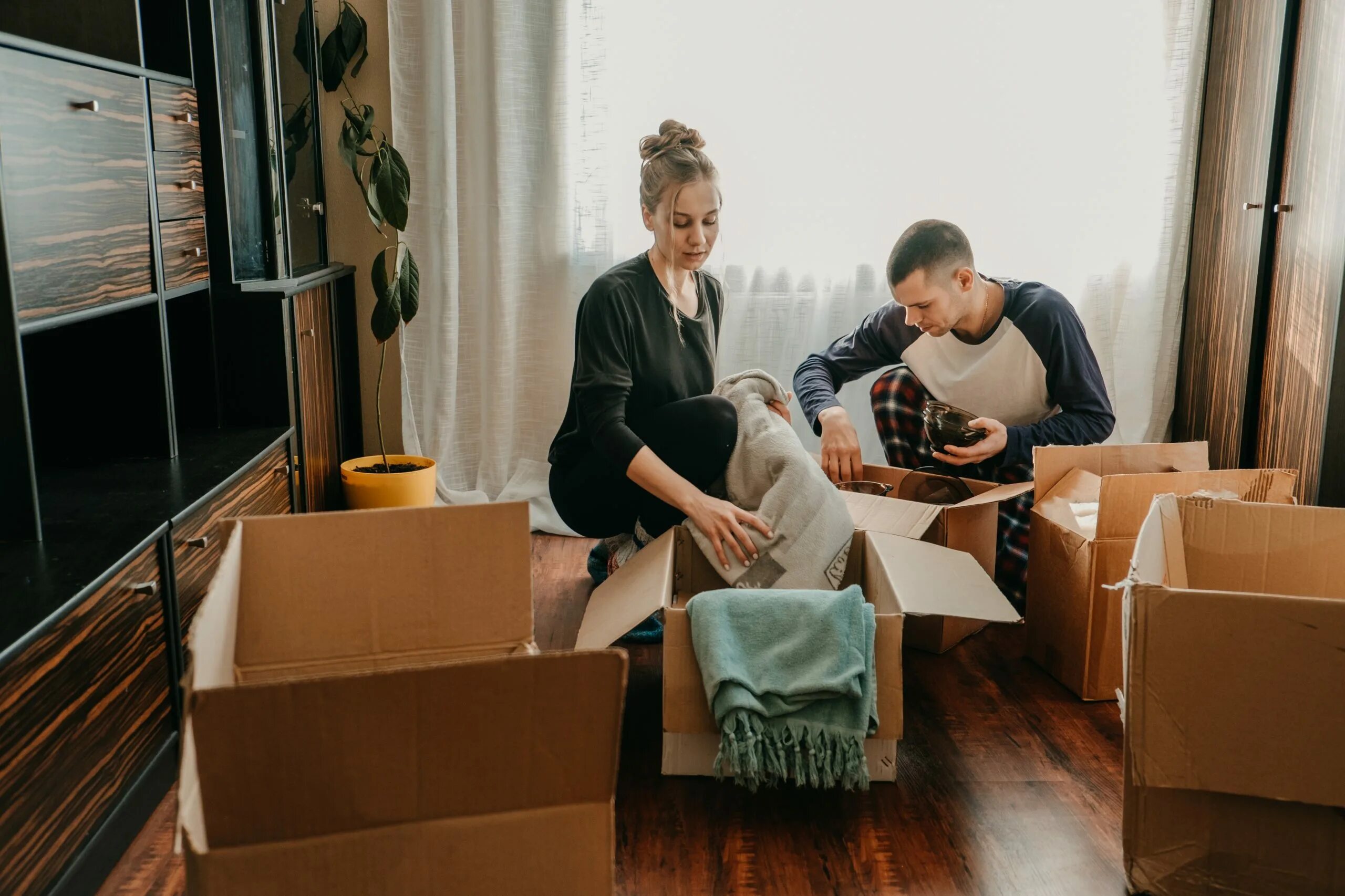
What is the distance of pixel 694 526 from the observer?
2053 millimetres

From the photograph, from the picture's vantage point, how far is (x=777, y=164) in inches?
121

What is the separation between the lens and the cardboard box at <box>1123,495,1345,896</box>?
1152 millimetres

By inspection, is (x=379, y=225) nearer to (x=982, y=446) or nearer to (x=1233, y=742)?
(x=982, y=446)

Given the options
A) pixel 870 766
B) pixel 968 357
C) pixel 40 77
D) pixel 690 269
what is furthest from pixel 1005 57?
Answer: pixel 40 77

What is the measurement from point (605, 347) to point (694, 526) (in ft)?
1.32

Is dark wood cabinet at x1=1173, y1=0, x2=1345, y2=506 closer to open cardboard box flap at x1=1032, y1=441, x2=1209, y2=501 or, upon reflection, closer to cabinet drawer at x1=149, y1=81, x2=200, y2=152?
open cardboard box flap at x1=1032, y1=441, x2=1209, y2=501

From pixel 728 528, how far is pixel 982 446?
0.63 metres

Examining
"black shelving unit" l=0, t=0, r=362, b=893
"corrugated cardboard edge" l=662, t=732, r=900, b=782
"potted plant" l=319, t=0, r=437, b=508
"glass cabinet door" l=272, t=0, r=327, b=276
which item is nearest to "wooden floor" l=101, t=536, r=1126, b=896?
"corrugated cardboard edge" l=662, t=732, r=900, b=782

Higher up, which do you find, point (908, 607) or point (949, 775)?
point (908, 607)

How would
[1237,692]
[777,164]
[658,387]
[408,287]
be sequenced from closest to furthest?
[1237,692], [658,387], [408,287], [777,164]

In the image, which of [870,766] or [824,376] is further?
[824,376]

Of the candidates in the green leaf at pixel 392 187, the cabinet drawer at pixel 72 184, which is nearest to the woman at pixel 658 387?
the green leaf at pixel 392 187

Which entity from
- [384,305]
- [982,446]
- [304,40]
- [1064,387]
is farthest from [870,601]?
[304,40]

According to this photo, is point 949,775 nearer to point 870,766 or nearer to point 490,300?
point 870,766
